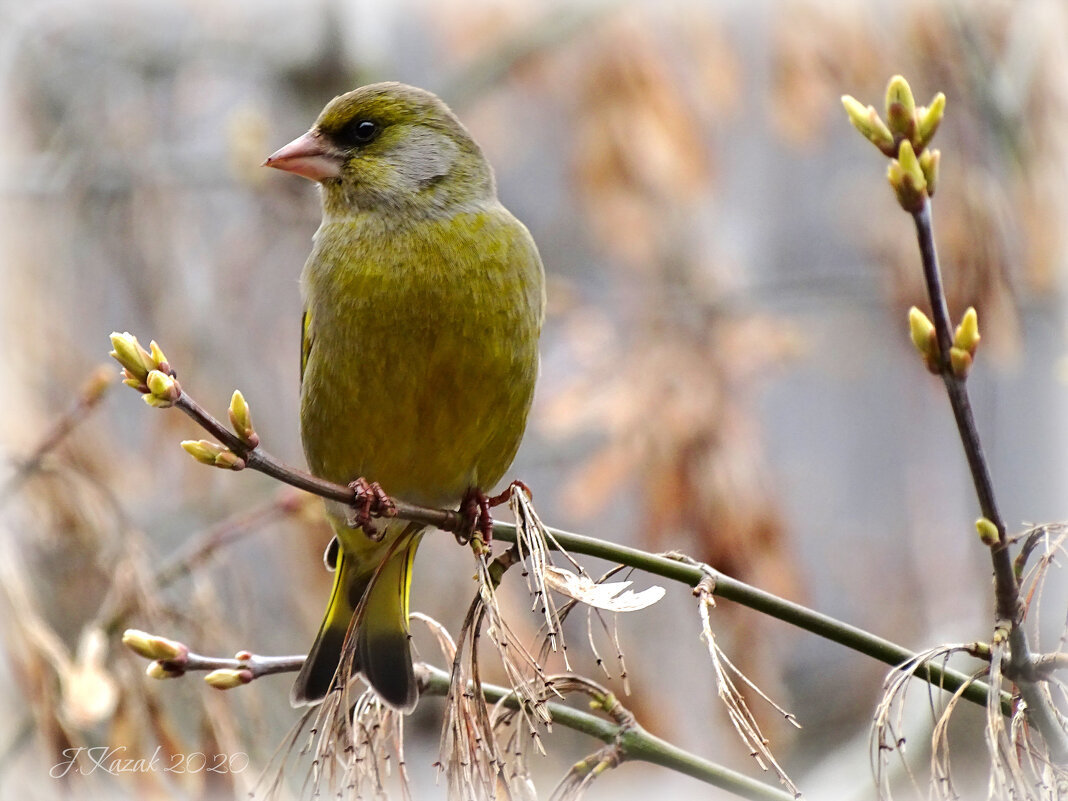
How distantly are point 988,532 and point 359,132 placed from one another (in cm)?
224

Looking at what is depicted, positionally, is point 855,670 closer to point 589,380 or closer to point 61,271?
point 589,380

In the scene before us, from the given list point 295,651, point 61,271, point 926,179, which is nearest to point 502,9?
point 61,271

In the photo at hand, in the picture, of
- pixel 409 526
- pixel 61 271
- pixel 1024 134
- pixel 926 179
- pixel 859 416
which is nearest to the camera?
pixel 926 179

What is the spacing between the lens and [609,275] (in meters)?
7.91

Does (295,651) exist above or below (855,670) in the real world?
above

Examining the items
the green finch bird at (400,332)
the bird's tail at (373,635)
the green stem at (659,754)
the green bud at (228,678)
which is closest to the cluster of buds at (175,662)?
the green bud at (228,678)

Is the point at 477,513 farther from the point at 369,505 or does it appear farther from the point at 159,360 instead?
the point at 159,360

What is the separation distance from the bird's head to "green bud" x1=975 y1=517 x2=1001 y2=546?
1850mm

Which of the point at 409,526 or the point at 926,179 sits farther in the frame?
the point at 409,526

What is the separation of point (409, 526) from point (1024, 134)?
3.65 meters

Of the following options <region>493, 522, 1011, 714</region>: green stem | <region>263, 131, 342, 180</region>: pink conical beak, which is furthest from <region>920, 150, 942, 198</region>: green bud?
<region>263, 131, 342, 180</region>: pink conical beak

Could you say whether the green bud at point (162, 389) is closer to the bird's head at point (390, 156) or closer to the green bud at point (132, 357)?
the green bud at point (132, 357)

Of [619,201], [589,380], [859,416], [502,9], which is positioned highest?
[502,9]

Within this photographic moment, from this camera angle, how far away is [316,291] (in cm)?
315
